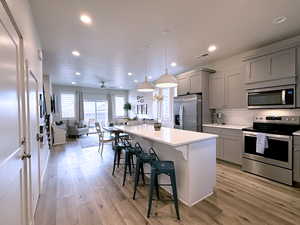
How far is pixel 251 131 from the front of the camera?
10.3ft

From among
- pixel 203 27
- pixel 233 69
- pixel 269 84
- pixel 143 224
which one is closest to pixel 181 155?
pixel 143 224

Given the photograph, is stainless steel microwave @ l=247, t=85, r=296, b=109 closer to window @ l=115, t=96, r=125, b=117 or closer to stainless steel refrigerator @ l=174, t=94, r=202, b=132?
stainless steel refrigerator @ l=174, t=94, r=202, b=132

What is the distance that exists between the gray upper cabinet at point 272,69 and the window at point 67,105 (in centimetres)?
861

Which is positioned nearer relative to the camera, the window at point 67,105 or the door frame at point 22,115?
the door frame at point 22,115

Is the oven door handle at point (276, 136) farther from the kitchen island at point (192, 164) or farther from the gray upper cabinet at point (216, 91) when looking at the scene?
the kitchen island at point (192, 164)

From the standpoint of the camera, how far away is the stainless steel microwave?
9.23ft

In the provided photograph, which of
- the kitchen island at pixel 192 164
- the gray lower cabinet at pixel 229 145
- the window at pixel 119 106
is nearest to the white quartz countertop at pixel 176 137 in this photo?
the kitchen island at pixel 192 164

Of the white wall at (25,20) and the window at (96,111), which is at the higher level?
the white wall at (25,20)

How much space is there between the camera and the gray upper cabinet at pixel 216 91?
13.5 feet

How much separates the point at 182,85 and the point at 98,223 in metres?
4.22

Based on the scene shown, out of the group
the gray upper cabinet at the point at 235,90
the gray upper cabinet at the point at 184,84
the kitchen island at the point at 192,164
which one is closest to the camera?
the kitchen island at the point at 192,164

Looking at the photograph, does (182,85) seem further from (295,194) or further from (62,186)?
(62,186)

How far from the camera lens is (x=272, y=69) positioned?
9.89ft

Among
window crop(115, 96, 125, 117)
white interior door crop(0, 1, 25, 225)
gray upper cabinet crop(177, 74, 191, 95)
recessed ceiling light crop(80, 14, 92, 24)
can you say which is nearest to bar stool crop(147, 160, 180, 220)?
white interior door crop(0, 1, 25, 225)
